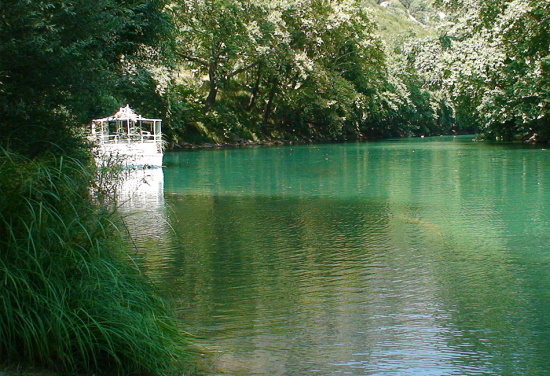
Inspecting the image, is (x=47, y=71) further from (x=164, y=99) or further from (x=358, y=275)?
(x=164, y=99)

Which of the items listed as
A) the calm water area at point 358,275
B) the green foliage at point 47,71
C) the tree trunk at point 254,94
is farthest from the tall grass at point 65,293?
the tree trunk at point 254,94

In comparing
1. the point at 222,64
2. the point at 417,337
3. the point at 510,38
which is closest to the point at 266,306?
the point at 417,337

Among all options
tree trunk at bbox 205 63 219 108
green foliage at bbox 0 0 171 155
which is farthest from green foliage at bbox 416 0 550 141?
green foliage at bbox 0 0 171 155

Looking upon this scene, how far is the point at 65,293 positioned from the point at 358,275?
169 inches

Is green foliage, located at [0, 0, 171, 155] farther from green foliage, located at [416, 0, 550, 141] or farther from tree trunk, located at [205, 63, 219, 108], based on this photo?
tree trunk, located at [205, 63, 219, 108]

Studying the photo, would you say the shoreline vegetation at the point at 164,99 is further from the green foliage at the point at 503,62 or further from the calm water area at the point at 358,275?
the calm water area at the point at 358,275

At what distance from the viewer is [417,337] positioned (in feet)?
19.9

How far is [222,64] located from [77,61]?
36040 mm

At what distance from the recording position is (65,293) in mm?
4910

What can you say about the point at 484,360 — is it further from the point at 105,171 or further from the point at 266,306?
the point at 105,171

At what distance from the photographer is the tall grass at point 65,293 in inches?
183

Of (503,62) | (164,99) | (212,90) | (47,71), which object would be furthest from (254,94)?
(47,71)

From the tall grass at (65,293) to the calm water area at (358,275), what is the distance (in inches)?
29.7

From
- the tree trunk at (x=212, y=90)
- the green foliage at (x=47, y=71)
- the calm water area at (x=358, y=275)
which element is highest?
the tree trunk at (x=212, y=90)
